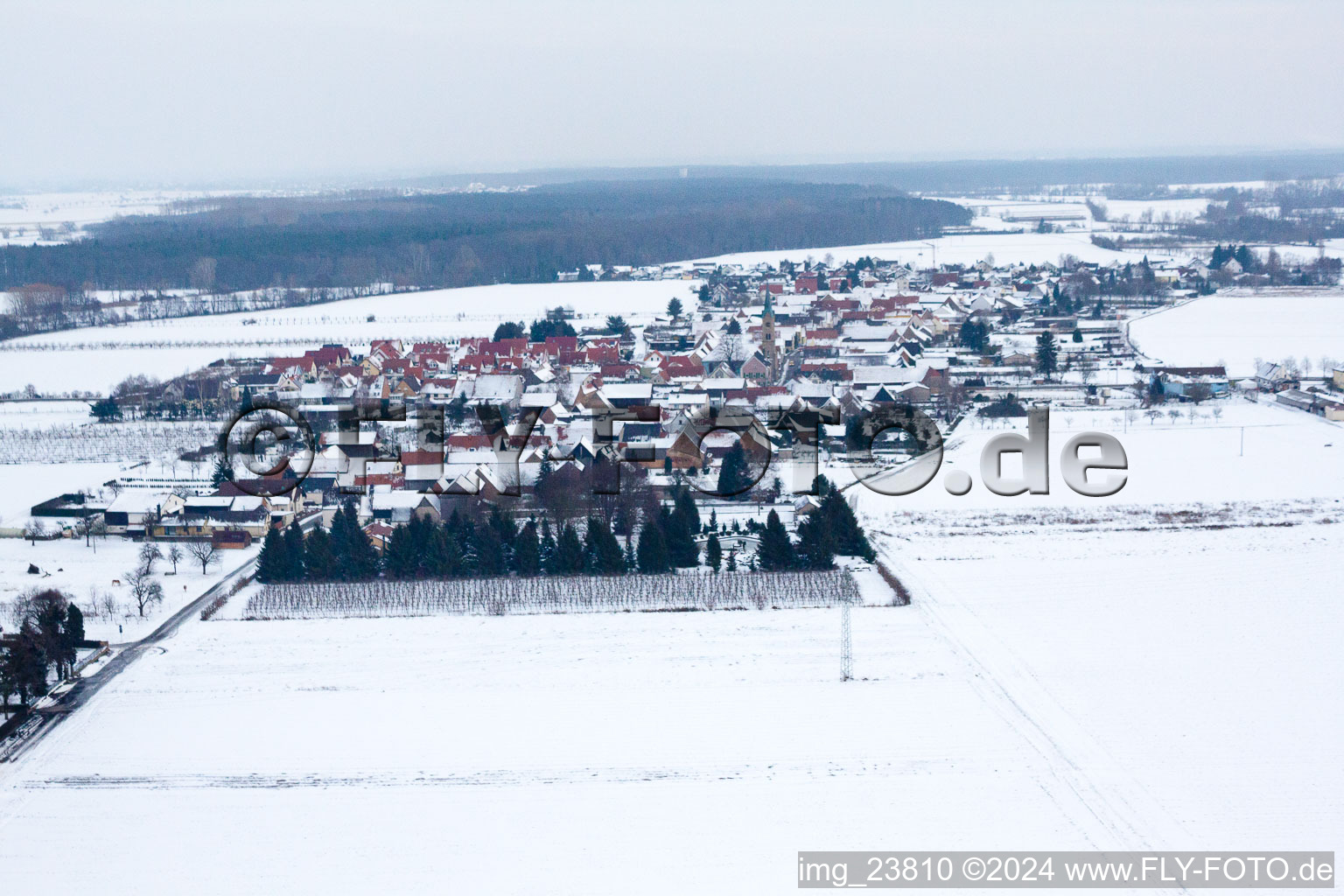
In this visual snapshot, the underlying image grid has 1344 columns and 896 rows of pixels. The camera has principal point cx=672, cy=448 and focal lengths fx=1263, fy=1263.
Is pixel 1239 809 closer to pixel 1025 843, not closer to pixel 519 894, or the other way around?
pixel 1025 843

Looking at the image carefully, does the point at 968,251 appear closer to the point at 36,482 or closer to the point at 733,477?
the point at 733,477

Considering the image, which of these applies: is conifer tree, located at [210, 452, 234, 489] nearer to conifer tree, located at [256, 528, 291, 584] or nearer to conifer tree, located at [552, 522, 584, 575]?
conifer tree, located at [256, 528, 291, 584]

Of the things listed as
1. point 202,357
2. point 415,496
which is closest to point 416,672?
point 415,496

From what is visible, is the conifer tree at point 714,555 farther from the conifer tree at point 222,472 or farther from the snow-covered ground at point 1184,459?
the conifer tree at point 222,472

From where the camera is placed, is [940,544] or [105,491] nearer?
[940,544]

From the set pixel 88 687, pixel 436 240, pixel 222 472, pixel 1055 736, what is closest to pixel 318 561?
pixel 88 687
